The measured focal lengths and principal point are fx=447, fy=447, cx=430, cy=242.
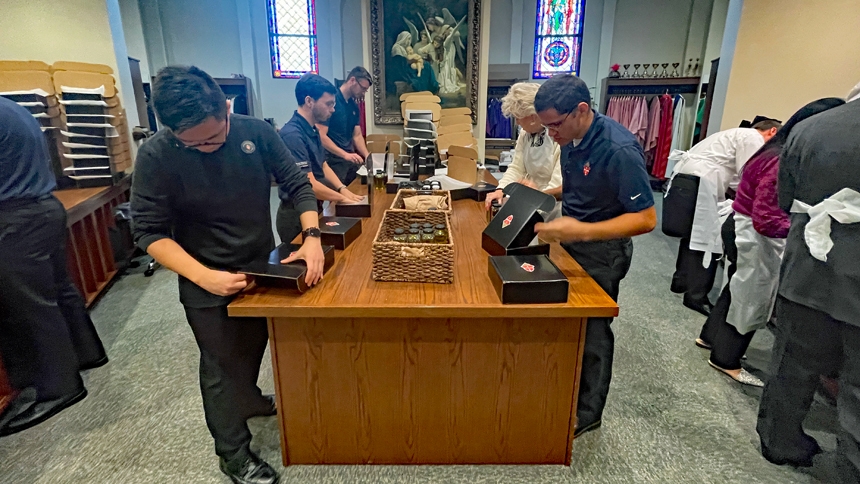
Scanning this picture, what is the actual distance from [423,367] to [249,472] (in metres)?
0.73

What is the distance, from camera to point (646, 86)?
7.02 m

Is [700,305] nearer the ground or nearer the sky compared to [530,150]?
nearer the ground

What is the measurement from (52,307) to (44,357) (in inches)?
9.0

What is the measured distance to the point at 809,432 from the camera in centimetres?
191

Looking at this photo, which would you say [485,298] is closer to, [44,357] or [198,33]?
[44,357]

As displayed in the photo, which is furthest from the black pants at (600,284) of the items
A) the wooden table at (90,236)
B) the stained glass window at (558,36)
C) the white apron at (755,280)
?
the stained glass window at (558,36)

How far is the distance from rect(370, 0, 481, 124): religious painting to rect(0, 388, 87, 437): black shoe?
4.22 meters

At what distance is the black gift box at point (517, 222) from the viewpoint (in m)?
1.61

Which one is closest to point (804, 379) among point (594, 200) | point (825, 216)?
point (825, 216)

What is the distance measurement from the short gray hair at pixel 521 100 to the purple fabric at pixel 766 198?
3.48 feet

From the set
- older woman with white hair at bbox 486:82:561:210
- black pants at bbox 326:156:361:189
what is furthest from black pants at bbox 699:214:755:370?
black pants at bbox 326:156:361:189

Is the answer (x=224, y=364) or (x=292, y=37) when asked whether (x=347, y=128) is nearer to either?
(x=224, y=364)

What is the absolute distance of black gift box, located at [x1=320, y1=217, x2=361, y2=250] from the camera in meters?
1.81

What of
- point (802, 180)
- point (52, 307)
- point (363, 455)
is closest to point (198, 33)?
point (52, 307)
